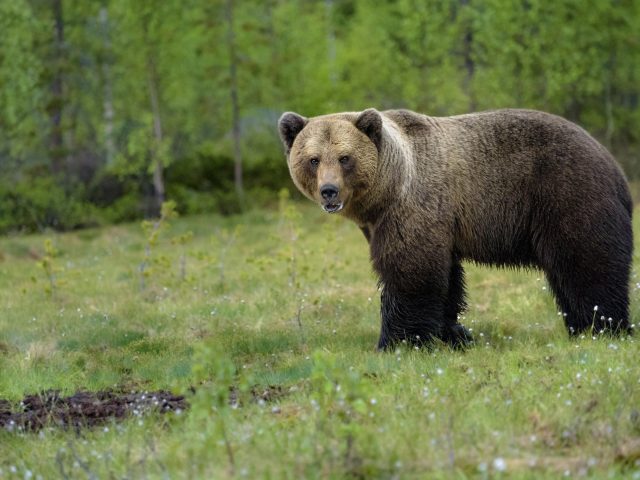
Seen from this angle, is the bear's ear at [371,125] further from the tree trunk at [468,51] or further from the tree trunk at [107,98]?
the tree trunk at [107,98]

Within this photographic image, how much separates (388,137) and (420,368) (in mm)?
2143

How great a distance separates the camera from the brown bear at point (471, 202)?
749 cm

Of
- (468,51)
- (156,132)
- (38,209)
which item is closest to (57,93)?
Result: (38,209)

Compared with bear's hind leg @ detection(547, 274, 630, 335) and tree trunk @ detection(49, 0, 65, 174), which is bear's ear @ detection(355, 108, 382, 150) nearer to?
bear's hind leg @ detection(547, 274, 630, 335)

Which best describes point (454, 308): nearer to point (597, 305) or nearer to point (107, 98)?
point (597, 305)

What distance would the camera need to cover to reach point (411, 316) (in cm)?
774

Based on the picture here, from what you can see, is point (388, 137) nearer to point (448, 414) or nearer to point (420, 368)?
point (420, 368)

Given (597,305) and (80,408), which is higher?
(597,305)

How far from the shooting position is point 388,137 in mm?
7777

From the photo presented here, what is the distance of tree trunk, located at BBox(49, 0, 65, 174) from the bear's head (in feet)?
57.4

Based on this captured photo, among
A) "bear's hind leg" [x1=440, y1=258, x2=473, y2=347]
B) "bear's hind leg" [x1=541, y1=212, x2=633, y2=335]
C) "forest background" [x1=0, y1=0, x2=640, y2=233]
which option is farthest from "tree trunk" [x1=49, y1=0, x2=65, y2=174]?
"bear's hind leg" [x1=541, y1=212, x2=633, y2=335]

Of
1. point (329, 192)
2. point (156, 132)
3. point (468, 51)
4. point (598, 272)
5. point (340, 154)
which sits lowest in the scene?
point (156, 132)

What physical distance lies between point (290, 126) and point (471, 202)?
1747 millimetres

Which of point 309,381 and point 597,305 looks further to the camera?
point 597,305
